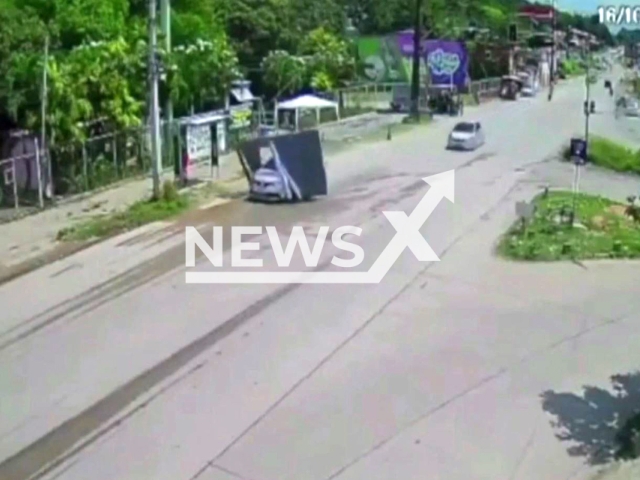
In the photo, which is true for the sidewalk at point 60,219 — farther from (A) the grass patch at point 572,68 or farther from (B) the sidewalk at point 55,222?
(A) the grass patch at point 572,68

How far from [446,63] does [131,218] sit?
49.5m

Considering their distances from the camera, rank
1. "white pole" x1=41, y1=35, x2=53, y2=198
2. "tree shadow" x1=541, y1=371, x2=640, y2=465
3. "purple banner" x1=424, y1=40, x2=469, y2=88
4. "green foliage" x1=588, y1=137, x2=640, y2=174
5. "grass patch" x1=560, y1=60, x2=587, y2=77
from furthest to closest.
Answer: "grass patch" x1=560, y1=60, x2=587, y2=77 → "purple banner" x1=424, y1=40, x2=469, y2=88 → "green foliage" x1=588, y1=137, x2=640, y2=174 → "white pole" x1=41, y1=35, x2=53, y2=198 → "tree shadow" x1=541, y1=371, x2=640, y2=465

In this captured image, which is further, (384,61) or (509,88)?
(509,88)

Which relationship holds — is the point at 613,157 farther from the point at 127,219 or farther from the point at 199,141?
the point at 127,219

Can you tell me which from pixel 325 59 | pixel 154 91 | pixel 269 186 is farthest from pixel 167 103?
pixel 325 59

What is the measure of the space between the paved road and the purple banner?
48.4 meters

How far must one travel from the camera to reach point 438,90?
6694 cm

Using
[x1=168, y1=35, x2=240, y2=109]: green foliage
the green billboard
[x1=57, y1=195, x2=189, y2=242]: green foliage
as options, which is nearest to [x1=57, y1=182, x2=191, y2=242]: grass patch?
[x1=57, y1=195, x2=189, y2=242]: green foliage

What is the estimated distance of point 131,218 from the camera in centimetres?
2366

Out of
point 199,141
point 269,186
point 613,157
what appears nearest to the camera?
point 269,186

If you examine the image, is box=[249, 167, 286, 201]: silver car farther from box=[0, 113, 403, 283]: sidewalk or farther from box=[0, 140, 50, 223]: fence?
box=[0, 140, 50, 223]: fence

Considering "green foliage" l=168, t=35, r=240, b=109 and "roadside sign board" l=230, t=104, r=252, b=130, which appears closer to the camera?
"green foliage" l=168, t=35, r=240, b=109

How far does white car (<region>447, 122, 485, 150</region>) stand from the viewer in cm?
4056

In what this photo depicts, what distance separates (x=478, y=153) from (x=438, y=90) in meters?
27.8
